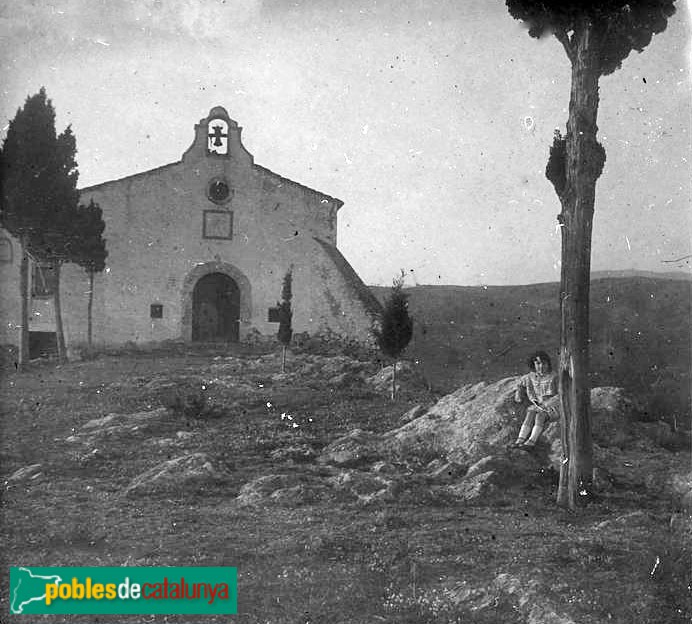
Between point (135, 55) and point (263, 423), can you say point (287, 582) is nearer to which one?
point (263, 423)

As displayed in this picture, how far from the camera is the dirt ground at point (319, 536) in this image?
407cm

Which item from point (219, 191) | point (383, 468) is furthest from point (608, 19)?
point (219, 191)

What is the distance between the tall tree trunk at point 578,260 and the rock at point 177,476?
3.38 m

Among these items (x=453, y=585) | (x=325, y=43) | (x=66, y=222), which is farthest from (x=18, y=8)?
(x=453, y=585)

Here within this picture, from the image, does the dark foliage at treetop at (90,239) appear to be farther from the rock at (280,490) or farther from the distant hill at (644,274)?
the distant hill at (644,274)

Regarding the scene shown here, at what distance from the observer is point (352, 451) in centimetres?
682

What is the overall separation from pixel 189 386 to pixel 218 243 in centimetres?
674

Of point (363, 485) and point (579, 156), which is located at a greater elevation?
point (579, 156)

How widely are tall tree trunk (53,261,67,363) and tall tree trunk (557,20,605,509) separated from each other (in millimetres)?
6874

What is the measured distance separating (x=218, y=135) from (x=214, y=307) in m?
5.70

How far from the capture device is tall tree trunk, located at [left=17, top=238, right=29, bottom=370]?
316 inches

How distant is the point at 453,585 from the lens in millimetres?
4277

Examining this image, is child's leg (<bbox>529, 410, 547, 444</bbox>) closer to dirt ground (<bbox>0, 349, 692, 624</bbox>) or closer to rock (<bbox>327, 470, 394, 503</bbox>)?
dirt ground (<bbox>0, 349, 692, 624</bbox>)

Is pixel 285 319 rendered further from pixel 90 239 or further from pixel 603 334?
pixel 603 334
